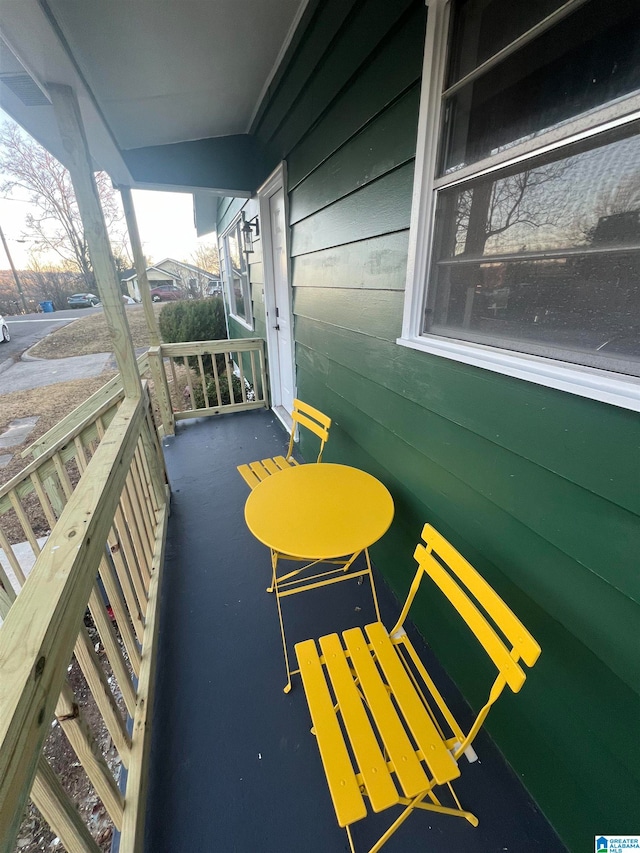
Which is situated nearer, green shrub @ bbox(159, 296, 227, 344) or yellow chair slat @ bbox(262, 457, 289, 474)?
yellow chair slat @ bbox(262, 457, 289, 474)

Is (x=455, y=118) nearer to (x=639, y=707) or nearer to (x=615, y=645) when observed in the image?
(x=615, y=645)

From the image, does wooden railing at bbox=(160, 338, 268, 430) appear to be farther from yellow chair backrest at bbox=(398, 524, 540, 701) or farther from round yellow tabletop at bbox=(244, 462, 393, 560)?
yellow chair backrest at bbox=(398, 524, 540, 701)

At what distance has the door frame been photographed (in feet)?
8.96

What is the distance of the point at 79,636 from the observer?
2.69 ft

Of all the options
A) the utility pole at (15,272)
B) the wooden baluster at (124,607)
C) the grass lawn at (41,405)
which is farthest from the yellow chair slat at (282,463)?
the grass lawn at (41,405)

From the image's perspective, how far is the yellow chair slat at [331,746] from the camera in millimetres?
814

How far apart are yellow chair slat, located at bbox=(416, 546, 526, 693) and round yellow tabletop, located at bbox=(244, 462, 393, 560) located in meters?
0.27

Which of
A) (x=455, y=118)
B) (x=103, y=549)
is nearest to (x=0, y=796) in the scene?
(x=103, y=549)

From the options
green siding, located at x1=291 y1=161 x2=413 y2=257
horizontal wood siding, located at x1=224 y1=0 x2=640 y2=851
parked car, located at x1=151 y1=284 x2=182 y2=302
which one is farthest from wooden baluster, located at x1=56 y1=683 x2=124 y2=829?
parked car, located at x1=151 y1=284 x2=182 y2=302

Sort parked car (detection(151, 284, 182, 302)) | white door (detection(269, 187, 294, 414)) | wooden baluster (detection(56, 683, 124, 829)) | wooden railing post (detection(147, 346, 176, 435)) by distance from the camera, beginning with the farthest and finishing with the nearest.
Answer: parked car (detection(151, 284, 182, 302)), wooden railing post (detection(147, 346, 176, 435)), white door (detection(269, 187, 294, 414)), wooden baluster (detection(56, 683, 124, 829))

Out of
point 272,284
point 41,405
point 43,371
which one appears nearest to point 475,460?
point 272,284

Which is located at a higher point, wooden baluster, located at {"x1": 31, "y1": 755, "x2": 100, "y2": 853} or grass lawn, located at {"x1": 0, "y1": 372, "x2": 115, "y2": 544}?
wooden baluster, located at {"x1": 31, "y1": 755, "x2": 100, "y2": 853}

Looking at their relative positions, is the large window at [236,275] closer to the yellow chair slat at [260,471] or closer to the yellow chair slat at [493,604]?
the yellow chair slat at [260,471]

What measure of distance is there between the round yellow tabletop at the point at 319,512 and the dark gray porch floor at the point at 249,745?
639 millimetres
